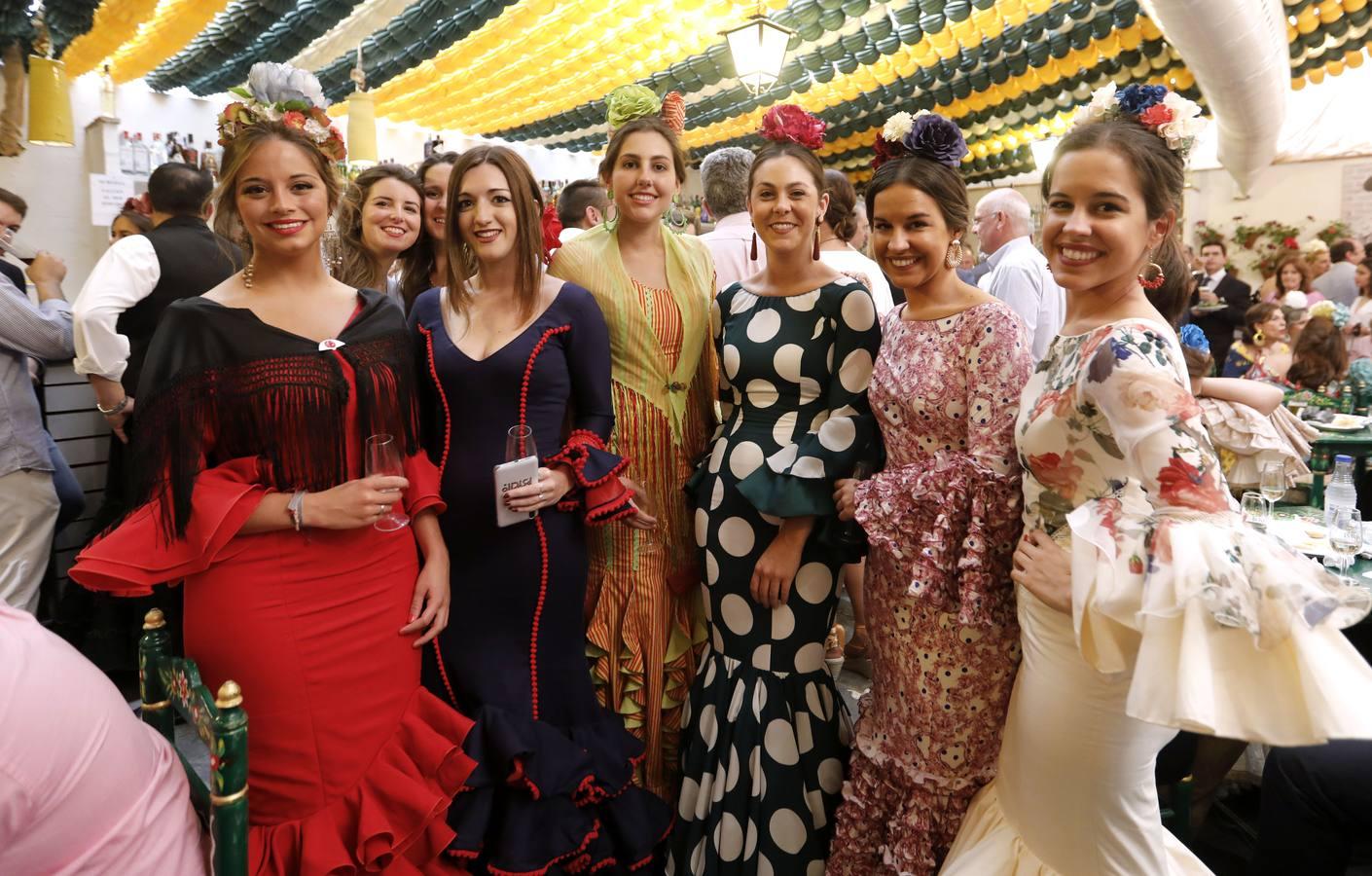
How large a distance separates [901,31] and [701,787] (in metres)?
6.47

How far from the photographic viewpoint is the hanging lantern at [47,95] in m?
4.98

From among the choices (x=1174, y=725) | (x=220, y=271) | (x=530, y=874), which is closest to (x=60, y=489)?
(x=220, y=271)

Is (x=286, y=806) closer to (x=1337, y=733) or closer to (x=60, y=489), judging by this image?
(x=1337, y=733)

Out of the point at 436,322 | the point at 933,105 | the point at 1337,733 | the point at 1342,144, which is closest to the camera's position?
the point at 1337,733

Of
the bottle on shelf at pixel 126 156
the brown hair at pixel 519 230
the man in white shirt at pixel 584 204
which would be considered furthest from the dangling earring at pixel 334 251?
the bottle on shelf at pixel 126 156

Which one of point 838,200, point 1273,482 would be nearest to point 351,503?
point 838,200

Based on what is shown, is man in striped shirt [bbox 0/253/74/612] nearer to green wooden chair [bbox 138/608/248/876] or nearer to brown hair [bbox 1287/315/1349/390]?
green wooden chair [bbox 138/608/248/876]

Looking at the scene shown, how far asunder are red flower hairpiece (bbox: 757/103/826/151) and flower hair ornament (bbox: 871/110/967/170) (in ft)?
1.00

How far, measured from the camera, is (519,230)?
214 cm

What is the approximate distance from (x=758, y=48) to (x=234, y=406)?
16.9 feet

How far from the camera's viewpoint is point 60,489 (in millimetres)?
3449

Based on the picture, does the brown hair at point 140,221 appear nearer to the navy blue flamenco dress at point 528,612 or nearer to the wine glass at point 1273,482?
the navy blue flamenco dress at point 528,612

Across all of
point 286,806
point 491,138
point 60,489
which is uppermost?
point 491,138

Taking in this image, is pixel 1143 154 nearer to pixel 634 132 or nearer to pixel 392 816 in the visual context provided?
pixel 634 132
